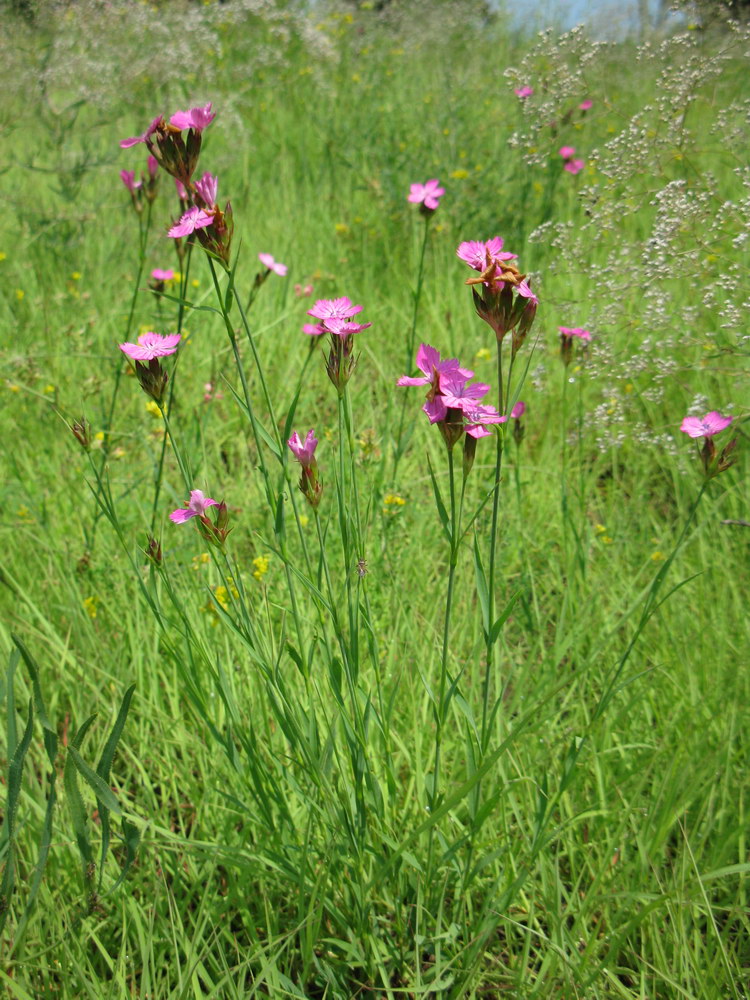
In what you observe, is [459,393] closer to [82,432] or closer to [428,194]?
[82,432]

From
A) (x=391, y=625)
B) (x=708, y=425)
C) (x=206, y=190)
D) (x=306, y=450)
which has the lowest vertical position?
(x=391, y=625)

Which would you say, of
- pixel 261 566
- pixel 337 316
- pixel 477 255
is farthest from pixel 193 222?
pixel 261 566

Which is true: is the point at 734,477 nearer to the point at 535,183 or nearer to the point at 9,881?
the point at 9,881

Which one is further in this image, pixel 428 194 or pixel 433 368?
pixel 428 194

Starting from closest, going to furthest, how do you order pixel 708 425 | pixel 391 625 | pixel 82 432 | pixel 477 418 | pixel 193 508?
pixel 477 418 → pixel 193 508 → pixel 708 425 → pixel 82 432 → pixel 391 625

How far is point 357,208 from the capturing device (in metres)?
3.27

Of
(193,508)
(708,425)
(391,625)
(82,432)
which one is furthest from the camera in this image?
(391,625)

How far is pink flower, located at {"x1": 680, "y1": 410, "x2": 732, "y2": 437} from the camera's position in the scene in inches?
37.1

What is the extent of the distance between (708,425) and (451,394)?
0.45 meters

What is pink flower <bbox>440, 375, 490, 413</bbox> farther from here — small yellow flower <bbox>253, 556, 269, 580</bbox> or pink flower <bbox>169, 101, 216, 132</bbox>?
small yellow flower <bbox>253, 556, 269, 580</bbox>

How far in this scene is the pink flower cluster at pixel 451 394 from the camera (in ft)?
2.36

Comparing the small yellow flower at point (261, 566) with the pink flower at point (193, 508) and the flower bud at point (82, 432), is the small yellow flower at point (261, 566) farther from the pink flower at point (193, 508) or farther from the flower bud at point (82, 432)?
the pink flower at point (193, 508)

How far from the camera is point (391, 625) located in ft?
4.73

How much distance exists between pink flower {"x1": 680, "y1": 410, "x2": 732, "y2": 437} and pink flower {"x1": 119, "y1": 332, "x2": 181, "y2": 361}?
2.24 ft
